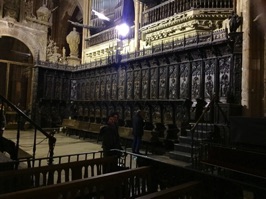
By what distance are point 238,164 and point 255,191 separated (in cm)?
377

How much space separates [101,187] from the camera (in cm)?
354

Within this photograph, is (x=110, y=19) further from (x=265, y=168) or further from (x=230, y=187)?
(x=230, y=187)

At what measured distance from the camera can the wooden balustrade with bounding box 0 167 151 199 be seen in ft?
8.98

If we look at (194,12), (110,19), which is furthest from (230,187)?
(110,19)

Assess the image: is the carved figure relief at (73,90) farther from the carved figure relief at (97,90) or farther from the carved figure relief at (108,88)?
the carved figure relief at (108,88)

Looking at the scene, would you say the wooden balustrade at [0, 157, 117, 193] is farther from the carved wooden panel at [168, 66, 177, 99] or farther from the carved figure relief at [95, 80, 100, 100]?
the carved figure relief at [95, 80, 100, 100]

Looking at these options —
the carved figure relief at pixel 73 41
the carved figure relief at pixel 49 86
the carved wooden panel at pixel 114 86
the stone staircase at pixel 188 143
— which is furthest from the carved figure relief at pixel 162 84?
the carved figure relief at pixel 73 41

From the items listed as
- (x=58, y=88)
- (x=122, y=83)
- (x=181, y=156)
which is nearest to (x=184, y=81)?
(x=181, y=156)

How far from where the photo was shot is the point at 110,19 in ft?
55.9

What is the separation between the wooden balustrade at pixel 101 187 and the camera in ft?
8.98

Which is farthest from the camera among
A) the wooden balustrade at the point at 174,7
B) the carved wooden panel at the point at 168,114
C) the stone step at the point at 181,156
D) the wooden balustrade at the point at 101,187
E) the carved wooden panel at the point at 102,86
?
the carved wooden panel at the point at 102,86

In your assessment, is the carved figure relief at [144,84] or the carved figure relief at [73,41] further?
the carved figure relief at [73,41]

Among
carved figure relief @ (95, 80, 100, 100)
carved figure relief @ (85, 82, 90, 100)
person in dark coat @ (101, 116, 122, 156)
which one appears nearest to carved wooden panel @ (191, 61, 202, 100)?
person in dark coat @ (101, 116, 122, 156)

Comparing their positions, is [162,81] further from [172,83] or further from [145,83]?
[145,83]
